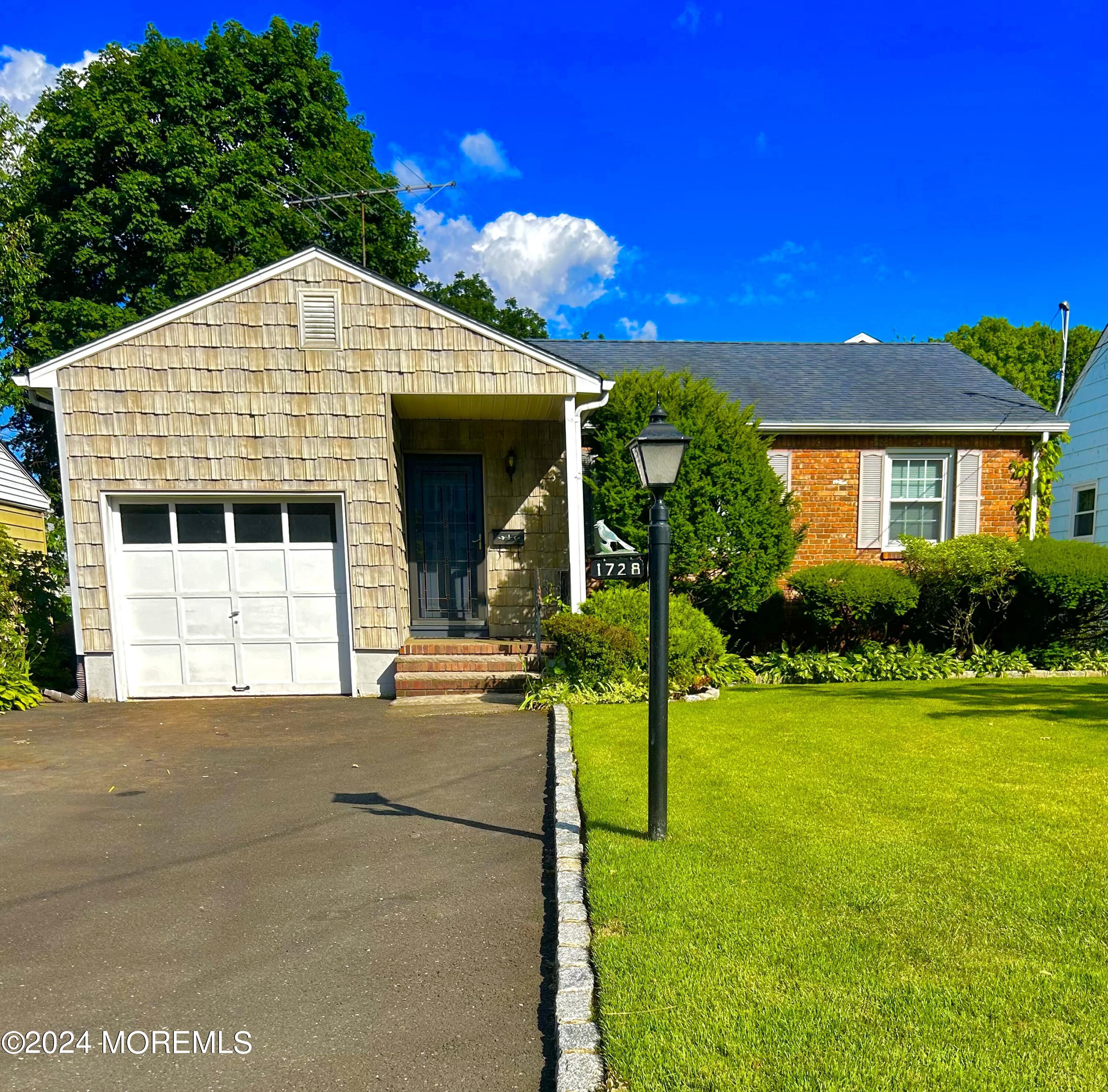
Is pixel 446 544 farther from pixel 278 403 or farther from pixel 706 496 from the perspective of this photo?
pixel 706 496


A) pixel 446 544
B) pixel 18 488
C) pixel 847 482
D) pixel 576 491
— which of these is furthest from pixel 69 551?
pixel 847 482

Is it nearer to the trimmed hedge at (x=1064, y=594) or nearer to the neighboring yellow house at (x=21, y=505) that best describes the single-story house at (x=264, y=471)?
the trimmed hedge at (x=1064, y=594)

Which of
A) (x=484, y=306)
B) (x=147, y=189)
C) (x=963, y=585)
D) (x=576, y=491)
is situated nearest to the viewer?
(x=576, y=491)

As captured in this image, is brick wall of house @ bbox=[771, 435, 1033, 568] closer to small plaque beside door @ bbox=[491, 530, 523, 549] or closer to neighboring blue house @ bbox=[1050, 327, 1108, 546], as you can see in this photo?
neighboring blue house @ bbox=[1050, 327, 1108, 546]

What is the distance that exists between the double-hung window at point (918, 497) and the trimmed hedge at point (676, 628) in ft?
15.3

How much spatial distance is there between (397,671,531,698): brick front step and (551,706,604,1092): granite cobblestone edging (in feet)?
12.5

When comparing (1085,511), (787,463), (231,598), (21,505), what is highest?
(787,463)

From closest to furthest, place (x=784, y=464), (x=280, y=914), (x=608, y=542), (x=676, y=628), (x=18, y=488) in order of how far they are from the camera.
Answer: (x=280, y=914)
(x=676, y=628)
(x=608, y=542)
(x=784, y=464)
(x=18, y=488)

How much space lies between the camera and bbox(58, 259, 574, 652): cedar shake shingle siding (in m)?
8.20

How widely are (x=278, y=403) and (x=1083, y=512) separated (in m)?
15.9

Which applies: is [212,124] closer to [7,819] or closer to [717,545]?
[717,545]

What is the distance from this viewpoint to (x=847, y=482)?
10812mm

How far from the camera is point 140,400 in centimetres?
822

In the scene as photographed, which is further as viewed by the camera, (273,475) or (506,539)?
(506,539)
